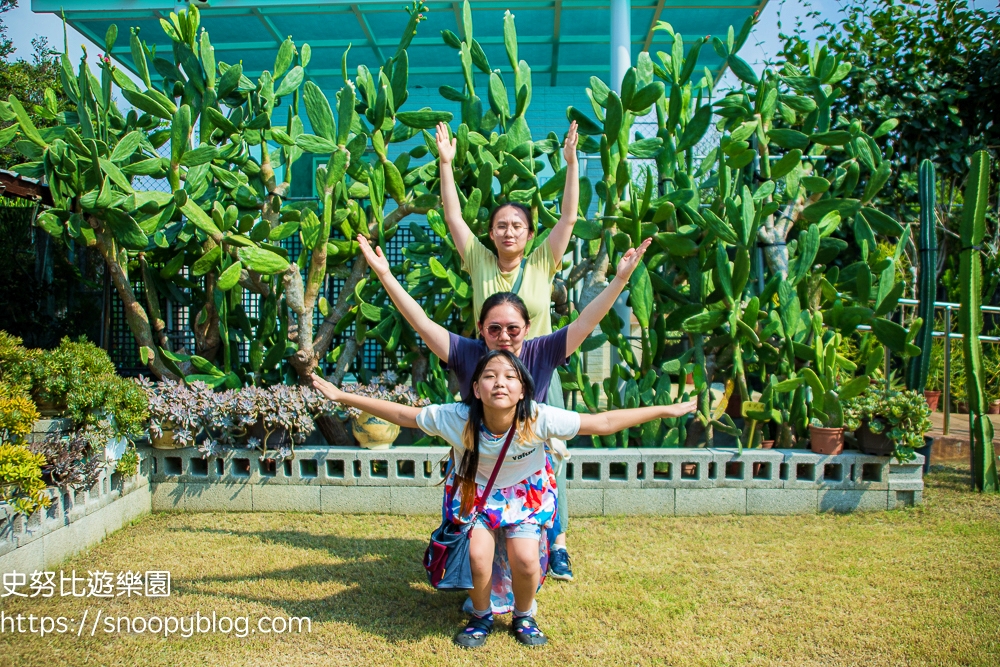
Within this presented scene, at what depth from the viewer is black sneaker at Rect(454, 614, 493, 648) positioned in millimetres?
2486

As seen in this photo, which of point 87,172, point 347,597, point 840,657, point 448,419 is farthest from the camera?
point 87,172

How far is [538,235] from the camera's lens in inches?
170

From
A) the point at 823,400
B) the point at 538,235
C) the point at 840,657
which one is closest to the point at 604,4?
the point at 538,235

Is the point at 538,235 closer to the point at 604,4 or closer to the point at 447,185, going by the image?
the point at 447,185

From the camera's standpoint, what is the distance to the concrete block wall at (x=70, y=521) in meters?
2.89

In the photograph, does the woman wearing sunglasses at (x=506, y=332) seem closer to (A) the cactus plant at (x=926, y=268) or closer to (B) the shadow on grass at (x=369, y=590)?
(B) the shadow on grass at (x=369, y=590)

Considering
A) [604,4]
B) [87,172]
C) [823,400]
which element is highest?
[604,4]

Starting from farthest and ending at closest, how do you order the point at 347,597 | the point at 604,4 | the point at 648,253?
the point at 604,4 < the point at 648,253 < the point at 347,597

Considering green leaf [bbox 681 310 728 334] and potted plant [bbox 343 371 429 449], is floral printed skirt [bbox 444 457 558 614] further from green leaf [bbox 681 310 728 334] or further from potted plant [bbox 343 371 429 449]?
green leaf [bbox 681 310 728 334]

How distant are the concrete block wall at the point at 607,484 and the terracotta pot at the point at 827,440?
49mm

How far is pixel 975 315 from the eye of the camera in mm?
4383

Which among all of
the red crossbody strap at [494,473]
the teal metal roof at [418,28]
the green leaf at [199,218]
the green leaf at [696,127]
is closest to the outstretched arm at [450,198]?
the red crossbody strap at [494,473]

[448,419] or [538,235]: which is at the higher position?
[538,235]

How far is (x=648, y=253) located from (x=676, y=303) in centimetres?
35
